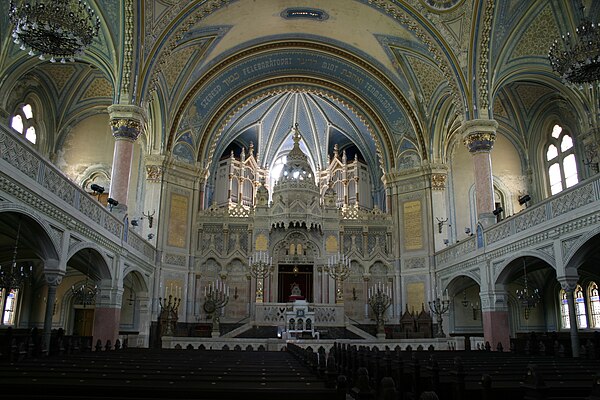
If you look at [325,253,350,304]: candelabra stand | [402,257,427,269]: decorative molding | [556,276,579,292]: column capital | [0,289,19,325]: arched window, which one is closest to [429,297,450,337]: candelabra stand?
[402,257,427,269]: decorative molding

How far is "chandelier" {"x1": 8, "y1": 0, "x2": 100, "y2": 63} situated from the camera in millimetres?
11633

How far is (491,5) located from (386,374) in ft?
50.8

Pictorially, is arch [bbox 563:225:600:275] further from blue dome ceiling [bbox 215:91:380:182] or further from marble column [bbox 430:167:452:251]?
blue dome ceiling [bbox 215:91:380:182]

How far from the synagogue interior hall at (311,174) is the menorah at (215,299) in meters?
0.11

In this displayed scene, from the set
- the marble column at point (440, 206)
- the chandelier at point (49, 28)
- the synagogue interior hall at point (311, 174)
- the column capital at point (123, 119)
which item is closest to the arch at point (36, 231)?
the synagogue interior hall at point (311, 174)

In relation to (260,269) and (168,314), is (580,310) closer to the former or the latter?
(260,269)

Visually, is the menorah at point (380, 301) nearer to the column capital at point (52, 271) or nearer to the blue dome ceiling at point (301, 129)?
the blue dome ceiling at point (301, 129)

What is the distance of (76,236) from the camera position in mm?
13758

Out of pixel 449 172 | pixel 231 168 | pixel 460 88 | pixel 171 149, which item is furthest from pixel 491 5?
pixel 231 168

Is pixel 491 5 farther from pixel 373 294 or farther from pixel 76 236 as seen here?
pixel 76 236

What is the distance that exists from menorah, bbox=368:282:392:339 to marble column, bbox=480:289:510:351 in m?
5.56

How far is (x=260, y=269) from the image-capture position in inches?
947

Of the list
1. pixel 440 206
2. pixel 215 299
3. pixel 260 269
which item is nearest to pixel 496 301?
pixel 440 206

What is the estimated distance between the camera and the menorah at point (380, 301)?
22.6 m
